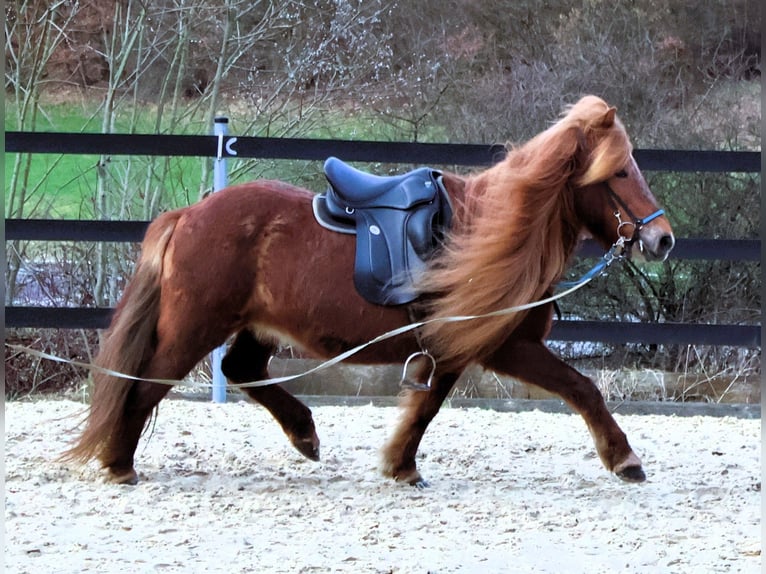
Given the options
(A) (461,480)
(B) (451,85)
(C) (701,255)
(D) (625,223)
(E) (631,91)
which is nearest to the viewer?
(D) (625,223)

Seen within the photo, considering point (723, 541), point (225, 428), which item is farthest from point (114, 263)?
point (723, 541)

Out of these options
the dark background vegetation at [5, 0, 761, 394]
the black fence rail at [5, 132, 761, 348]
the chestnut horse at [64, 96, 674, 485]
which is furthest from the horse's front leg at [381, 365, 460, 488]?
the dark background vegetation at [5, 0, 761, 394]

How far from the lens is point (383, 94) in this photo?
8703 millimetres

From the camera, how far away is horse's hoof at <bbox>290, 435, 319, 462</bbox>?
4.97m

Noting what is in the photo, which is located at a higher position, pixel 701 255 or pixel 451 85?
pixel 451 85

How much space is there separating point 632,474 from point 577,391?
1.34ft

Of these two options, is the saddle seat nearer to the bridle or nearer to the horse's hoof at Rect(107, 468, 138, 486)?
the bridle

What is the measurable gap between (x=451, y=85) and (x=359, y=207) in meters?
4.41

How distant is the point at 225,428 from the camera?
19.2 ft

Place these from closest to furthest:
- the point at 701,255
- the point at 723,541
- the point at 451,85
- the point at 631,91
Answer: the point at 723,541 < the point at 701,255 < the point at 631,91 < the point at 451,85

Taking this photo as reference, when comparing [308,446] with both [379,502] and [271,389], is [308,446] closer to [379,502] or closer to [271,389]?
[271,389]

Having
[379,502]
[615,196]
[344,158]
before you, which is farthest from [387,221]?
[344,158]

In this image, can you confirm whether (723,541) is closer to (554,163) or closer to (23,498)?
(554,163)

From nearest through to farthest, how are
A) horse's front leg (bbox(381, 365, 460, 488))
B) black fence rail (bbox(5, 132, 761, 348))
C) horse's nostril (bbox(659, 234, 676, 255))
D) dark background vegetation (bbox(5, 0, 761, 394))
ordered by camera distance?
horse's nostril (bbox(659, 234, 676, 255)) < horse's front leg (bbox(381, 365, 460, 488)) < black fence rail (bbox(5, 132, 761, 348)) < dark background vegetation (bbox(5, 0, 761, 394))
